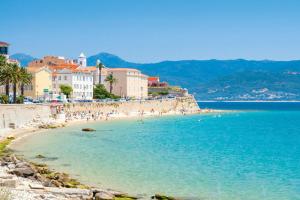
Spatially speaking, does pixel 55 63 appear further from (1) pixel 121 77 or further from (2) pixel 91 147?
(2) pixel 91 147

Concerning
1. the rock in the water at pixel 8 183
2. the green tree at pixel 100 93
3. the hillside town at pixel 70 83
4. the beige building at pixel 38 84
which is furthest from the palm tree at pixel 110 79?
the rock in the water at pixel 8 183

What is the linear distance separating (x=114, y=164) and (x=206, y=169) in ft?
22.1

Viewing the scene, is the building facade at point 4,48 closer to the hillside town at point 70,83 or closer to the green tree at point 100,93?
the hillside town at point 70,83

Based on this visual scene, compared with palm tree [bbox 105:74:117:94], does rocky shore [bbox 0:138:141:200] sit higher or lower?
lower

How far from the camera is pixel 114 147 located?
4934 cm

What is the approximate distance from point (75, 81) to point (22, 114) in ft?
152

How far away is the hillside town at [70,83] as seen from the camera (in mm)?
95500

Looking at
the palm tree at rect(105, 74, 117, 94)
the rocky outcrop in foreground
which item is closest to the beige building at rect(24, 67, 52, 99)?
the palm tree at rect(105, 74, 117, 94)

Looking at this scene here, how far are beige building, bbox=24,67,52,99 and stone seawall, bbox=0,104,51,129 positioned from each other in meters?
21.9

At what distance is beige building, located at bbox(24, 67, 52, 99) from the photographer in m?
100

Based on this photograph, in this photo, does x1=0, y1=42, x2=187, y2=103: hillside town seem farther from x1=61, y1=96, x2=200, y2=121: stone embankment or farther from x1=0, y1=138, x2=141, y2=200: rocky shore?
x1=0, y1=138, x2=141, y2=200: rocky shore

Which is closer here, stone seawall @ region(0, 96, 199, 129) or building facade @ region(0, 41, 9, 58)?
stone seawall @ region(0, 96, 199, 129)

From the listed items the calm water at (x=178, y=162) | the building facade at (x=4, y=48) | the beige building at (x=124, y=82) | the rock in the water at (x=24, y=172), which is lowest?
the calm water at (x=178, y=162)

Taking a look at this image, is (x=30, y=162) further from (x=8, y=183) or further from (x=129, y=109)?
(x=129, y=109)
